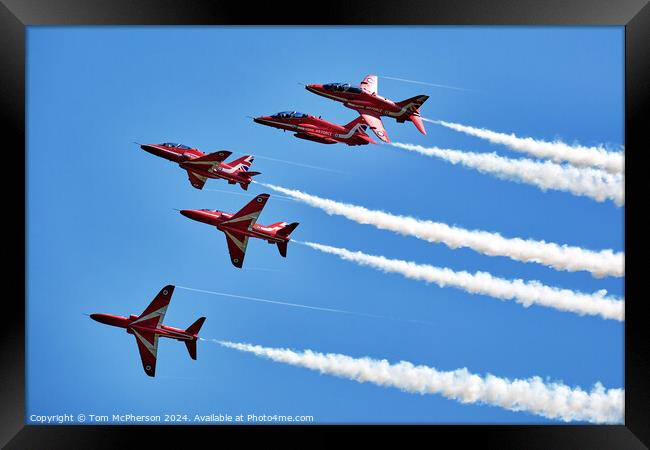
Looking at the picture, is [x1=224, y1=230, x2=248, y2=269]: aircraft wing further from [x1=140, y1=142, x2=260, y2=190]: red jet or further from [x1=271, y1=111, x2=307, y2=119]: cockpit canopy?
[x1=271, y1=111, x2=307, y2=119]: cockpit canopy

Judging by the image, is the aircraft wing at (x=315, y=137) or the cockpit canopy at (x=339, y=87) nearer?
the aircraft wing at (x=315, y=137)

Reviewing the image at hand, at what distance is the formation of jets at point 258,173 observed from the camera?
123ft

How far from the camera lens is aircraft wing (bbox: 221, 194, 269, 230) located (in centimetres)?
3778

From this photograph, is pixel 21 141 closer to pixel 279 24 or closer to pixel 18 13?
pixel 18 13

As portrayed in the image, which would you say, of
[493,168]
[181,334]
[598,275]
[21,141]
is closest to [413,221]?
[493,168]

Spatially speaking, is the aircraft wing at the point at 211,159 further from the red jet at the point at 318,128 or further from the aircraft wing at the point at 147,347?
the aircraft wing at the point at 147,347

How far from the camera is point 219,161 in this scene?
38781 millimetres

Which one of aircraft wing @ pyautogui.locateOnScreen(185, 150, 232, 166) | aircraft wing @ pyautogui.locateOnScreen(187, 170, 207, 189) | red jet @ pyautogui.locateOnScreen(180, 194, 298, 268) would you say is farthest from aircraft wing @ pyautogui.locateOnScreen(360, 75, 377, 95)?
aircraft wing @ pyautogui.locateOnScreen(187, 170, 207, 189)

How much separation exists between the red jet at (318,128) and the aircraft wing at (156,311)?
7.44m

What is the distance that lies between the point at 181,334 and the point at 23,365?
5.95m

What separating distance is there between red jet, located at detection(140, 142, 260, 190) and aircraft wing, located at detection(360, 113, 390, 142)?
4539mm

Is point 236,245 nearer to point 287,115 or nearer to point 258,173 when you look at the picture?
point 258,173

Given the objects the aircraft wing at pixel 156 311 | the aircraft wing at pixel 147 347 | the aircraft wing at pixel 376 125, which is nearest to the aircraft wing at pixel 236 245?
the aircraft wing at pixel 156 311

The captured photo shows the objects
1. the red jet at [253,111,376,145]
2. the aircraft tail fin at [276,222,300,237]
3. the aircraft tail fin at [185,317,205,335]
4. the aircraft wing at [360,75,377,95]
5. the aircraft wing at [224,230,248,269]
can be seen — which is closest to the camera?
the aircraft tail fin at [185,317,205,335]
